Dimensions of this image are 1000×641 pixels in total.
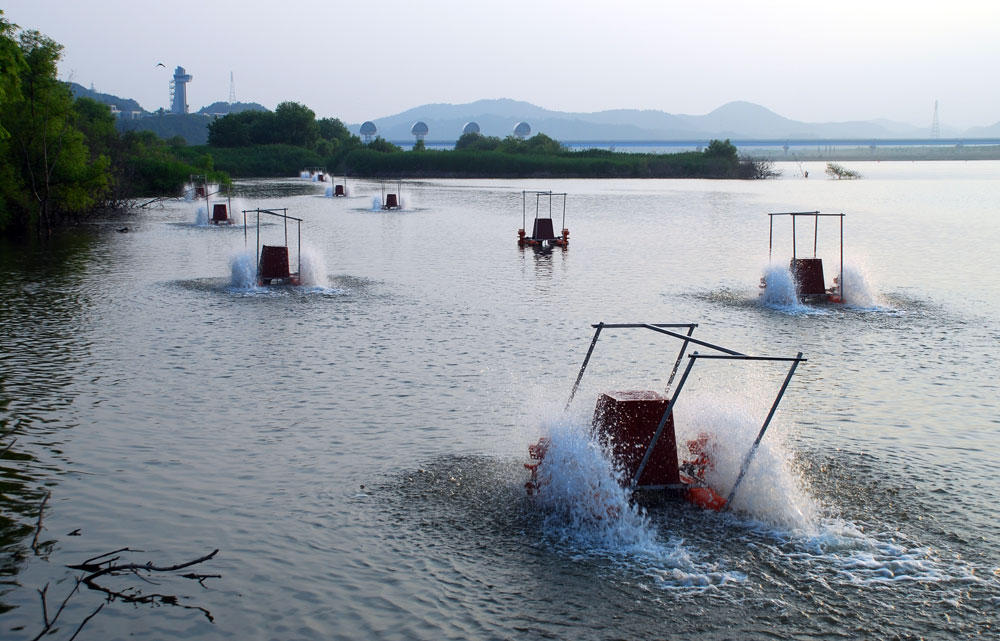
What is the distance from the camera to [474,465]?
11227 mm

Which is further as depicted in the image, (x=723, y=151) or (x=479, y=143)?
(x=479, y=143)

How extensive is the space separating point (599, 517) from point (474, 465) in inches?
91.0

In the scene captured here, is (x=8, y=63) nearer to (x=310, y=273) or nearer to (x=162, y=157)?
(x=310, y=273)

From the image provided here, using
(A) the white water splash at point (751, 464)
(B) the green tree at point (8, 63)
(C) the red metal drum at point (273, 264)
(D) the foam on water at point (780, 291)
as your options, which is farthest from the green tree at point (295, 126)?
(A) the white water splash at point (751, 464)

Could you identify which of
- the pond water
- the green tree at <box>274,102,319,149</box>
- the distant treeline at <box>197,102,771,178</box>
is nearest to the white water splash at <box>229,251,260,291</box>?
the pond water

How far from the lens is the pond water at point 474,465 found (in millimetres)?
7891

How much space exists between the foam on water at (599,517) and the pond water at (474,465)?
0.11 feet

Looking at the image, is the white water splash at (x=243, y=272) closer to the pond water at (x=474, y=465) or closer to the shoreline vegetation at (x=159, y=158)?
the pond water at (x=474, y=465)

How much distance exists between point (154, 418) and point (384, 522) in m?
5.06

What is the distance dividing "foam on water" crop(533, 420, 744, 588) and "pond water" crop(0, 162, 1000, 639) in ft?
0.11

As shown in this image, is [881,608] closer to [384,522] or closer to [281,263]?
[384,522]

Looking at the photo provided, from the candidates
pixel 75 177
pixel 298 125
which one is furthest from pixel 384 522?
pixel 298 125

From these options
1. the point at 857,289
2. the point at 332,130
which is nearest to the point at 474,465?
the point at 857,289

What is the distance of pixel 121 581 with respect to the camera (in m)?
8.37
